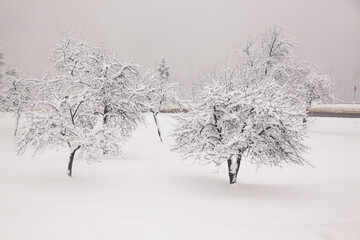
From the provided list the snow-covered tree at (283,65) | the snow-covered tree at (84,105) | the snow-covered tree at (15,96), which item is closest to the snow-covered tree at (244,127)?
the snow-covered tree at (84,105)

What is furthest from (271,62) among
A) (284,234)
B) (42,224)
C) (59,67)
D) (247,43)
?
(42,224)

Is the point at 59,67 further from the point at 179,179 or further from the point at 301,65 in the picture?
the point at 301,65

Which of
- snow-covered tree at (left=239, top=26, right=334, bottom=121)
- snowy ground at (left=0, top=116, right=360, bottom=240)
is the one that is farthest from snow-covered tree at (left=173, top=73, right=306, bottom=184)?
snow-covered tree at (left=239, top=26, right=334, bottom=121)

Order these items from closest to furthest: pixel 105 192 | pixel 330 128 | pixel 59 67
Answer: pixel 105 192 < pixel 59 67 < pixel 330 128

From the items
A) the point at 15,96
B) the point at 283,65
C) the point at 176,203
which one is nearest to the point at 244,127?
the point at 176,203

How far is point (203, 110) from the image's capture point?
13688mm

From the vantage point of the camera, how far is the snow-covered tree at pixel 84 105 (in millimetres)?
12727

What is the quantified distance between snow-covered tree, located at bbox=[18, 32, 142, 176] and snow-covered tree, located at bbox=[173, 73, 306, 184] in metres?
4.50

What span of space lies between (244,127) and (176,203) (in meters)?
5.26

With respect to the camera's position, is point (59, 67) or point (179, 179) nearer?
point (179, 179)

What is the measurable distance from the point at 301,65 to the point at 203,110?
84.3 feet

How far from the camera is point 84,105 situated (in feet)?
48.3

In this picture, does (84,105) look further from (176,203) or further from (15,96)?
(15,96)

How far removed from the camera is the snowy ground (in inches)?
260
